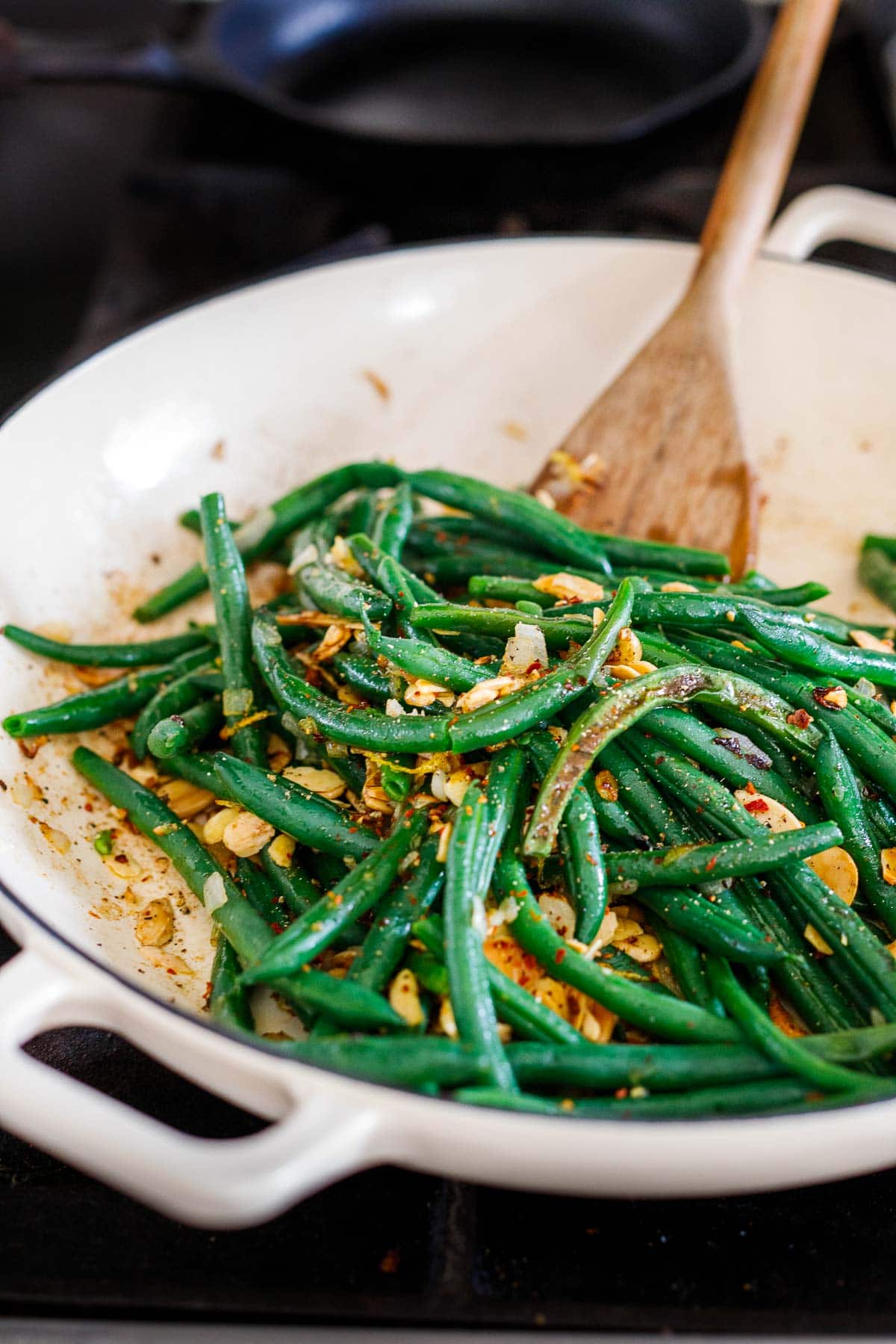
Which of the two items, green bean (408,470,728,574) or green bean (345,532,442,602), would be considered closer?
green bean (345,532,442,602)

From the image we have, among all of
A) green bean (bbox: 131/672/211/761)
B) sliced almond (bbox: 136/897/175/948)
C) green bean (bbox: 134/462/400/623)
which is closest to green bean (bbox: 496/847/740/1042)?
sliced almond (bbox: 136/897/175/948)

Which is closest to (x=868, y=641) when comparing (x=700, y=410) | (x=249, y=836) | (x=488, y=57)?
(x=700, y=410)

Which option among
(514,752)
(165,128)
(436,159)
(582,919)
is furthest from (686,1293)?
(165,128)

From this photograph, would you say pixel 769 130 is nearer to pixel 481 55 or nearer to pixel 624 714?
pixel 481 55

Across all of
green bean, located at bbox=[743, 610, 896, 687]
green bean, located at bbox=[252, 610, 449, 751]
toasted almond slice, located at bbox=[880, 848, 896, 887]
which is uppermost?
green bean, located at bbox=[743, 610, 896, 687]

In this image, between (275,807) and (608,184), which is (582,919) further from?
(608,184)

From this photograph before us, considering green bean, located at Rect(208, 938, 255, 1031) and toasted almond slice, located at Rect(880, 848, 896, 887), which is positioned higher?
toasted almond slice, located at Rect(880, 848, 896, 887)

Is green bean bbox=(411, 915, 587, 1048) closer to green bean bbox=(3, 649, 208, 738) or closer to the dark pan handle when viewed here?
green bean bbox=(3, 649, 208, 738)

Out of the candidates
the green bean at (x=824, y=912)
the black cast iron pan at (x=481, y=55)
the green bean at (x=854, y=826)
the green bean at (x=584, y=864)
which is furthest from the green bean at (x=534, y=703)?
the black cast iron pan at (x=481, y=55)
